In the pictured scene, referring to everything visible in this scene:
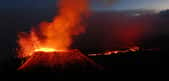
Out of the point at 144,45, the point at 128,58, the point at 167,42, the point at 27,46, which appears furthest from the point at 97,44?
the point at 27,46

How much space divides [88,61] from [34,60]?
7571 mm

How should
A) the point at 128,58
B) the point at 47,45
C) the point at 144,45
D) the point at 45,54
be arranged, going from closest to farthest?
the point at 45,54 → the point at 47,45 → the point at 128,58 → the point at 144,45

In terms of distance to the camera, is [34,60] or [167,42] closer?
[34,60]

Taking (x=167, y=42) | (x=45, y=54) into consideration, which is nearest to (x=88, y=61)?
(x=45, y=54)

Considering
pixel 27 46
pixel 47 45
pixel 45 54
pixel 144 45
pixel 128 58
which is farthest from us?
pixel 144 45

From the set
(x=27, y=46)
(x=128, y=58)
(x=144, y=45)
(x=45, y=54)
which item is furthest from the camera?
(x=144, y=45)

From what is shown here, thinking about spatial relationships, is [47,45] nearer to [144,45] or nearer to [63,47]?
[63,47]

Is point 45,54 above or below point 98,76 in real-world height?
above

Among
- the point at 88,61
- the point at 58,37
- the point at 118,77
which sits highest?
the point at 58,37

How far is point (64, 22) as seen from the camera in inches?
1945

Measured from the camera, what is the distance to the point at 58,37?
158ft

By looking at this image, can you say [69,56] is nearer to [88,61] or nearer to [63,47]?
[88,61]

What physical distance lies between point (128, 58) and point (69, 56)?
147 ft

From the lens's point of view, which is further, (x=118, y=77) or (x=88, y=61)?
(x=118, y=77)
